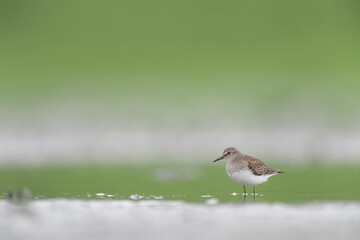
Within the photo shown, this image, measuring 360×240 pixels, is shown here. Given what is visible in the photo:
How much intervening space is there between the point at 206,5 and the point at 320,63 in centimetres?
923

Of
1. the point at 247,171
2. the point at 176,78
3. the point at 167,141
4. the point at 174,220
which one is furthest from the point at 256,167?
the point at 176,78

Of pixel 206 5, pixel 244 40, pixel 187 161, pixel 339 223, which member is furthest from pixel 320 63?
pixel 339 223

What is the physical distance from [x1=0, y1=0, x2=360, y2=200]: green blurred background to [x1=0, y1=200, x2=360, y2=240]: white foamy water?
9.48ft

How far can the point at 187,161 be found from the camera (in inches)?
896

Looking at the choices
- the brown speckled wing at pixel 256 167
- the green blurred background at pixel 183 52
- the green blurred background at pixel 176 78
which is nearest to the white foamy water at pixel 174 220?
the brown speckled wing at pixel 256 167

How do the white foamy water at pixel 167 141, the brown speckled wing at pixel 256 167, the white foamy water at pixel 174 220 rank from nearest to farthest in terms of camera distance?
the white foamy water at pixel 174 220 < the brown speckled wing at pixel 256 167 < the white foamy water at pixel 167 141

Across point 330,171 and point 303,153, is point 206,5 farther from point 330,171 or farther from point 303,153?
point 330,171

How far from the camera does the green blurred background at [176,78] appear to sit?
1108 inches

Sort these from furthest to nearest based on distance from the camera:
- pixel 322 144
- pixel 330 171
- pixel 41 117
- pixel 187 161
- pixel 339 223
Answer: pixel 41 117 → pixel 322 144 → pixel 187 161 → pixel 330 171 → pixel 339 223

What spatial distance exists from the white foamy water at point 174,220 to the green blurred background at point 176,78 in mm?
2891

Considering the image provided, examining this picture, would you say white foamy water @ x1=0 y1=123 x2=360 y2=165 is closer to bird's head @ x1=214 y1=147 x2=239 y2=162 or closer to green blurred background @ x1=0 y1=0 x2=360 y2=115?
green blurred background @ x1=0 y1=0 x2=360 y2=115

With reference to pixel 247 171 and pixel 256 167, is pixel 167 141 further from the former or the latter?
pixel 247 171

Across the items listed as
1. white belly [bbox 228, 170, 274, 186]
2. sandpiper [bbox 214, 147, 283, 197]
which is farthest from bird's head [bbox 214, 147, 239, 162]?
white belly [bbox 228, 170, 274, 186]

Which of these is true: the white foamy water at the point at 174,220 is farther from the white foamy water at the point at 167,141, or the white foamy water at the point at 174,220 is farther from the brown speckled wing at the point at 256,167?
the white foamy water at the point at 167,141
